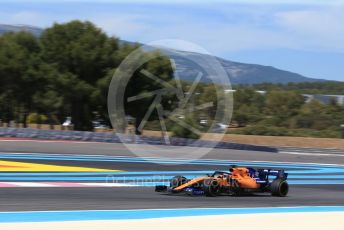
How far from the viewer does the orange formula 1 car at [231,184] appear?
39.5 feet

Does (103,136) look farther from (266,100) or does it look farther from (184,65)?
(266,100)

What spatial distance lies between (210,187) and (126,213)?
3267mm

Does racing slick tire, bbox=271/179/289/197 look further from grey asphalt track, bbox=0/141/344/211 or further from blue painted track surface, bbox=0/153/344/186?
blue painted track surface, bbox=0/153/344/186

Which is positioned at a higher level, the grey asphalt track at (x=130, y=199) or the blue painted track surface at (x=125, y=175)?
the grey asphalt track at (x=130, y=199)

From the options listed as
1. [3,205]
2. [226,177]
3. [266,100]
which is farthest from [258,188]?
[266,100]

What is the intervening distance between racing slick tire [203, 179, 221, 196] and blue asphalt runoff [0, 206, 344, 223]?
6.26 feet

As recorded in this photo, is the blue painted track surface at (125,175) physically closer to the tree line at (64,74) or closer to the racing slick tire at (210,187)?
the racing slick tire at (210,187)

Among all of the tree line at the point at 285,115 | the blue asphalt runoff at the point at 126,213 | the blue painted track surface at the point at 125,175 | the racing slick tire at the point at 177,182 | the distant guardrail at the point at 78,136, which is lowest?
the blue painted track surface at the point at 125,175

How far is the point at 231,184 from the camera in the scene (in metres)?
12.4

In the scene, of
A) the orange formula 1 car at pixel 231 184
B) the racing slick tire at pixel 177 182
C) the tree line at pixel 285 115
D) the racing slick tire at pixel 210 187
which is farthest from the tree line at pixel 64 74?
the racing slick tire at pixel 210 187

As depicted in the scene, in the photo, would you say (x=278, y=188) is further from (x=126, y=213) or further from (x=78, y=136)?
(x=78, y=136)

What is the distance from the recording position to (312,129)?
75.2 m

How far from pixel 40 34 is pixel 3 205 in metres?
42.4

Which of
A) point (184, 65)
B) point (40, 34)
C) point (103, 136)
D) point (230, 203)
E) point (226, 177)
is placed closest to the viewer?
point (230, 203)
